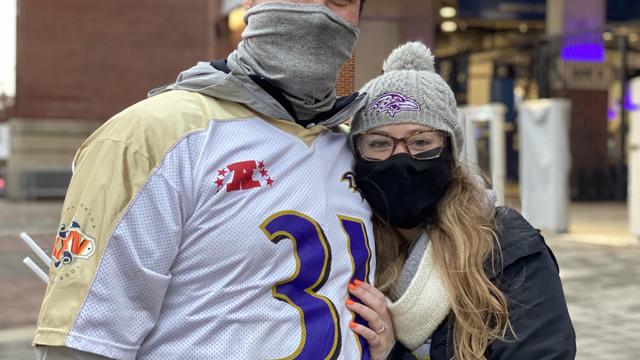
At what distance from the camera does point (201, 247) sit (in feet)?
5.27

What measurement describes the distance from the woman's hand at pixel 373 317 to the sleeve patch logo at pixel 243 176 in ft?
Answer: 1.15

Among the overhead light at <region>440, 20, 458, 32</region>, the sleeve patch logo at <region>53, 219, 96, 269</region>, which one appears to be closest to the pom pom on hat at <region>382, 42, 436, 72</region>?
the sleeve patch logo at <region>53, 219, 96, 269</region>

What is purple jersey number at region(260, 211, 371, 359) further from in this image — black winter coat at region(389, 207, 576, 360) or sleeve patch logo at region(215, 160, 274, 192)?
black winter coat at region(389, 207, 576, 360)

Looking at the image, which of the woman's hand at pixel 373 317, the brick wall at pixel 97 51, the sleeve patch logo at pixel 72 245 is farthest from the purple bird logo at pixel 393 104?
the brick wall at pixel 97 51

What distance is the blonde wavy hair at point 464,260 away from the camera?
193cm

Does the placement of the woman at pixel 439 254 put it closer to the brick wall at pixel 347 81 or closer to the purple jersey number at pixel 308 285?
the purple jersey number at pixel 308 285

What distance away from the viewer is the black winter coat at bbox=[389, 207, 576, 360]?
191cm

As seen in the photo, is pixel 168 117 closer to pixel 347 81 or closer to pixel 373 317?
pixel 373 317

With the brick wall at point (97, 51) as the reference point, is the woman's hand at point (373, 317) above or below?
below

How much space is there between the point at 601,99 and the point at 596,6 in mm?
7688

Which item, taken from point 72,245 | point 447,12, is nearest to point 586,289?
point 72,245

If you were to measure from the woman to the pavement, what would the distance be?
36.0 inches

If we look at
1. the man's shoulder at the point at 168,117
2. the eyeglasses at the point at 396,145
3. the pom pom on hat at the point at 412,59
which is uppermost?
the pom pom on hat at the point at 412,59

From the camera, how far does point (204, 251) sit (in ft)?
5.27
